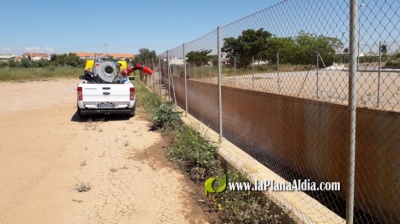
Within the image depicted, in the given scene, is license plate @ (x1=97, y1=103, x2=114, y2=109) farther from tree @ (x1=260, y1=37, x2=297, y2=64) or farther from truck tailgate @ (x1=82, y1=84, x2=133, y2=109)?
tree @ (x1=260, y1=37, x2=297, y2=64)

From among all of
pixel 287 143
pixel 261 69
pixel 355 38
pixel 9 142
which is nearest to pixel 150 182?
pixel 287 143

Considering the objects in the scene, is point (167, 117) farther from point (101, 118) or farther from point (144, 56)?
point (144, 56)

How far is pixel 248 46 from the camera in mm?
4949

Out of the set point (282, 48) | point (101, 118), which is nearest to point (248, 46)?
point (282, 48)

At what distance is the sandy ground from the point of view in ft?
12.4

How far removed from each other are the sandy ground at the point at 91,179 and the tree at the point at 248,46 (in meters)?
2.19

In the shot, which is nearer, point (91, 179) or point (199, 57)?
point (91, 179)

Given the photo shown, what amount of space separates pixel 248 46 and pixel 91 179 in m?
3.09

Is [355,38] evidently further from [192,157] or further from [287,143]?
[192,157]

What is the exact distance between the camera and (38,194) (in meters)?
4.39

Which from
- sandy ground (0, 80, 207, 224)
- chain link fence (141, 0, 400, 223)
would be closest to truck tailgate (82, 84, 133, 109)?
sandy ground (0, 80, 207, 224)

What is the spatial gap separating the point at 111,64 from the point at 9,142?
15.6 ft

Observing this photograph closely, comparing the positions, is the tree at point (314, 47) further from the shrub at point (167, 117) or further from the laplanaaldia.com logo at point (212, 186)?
the shrub at point (167, 117)

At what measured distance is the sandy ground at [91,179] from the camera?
3.78m
